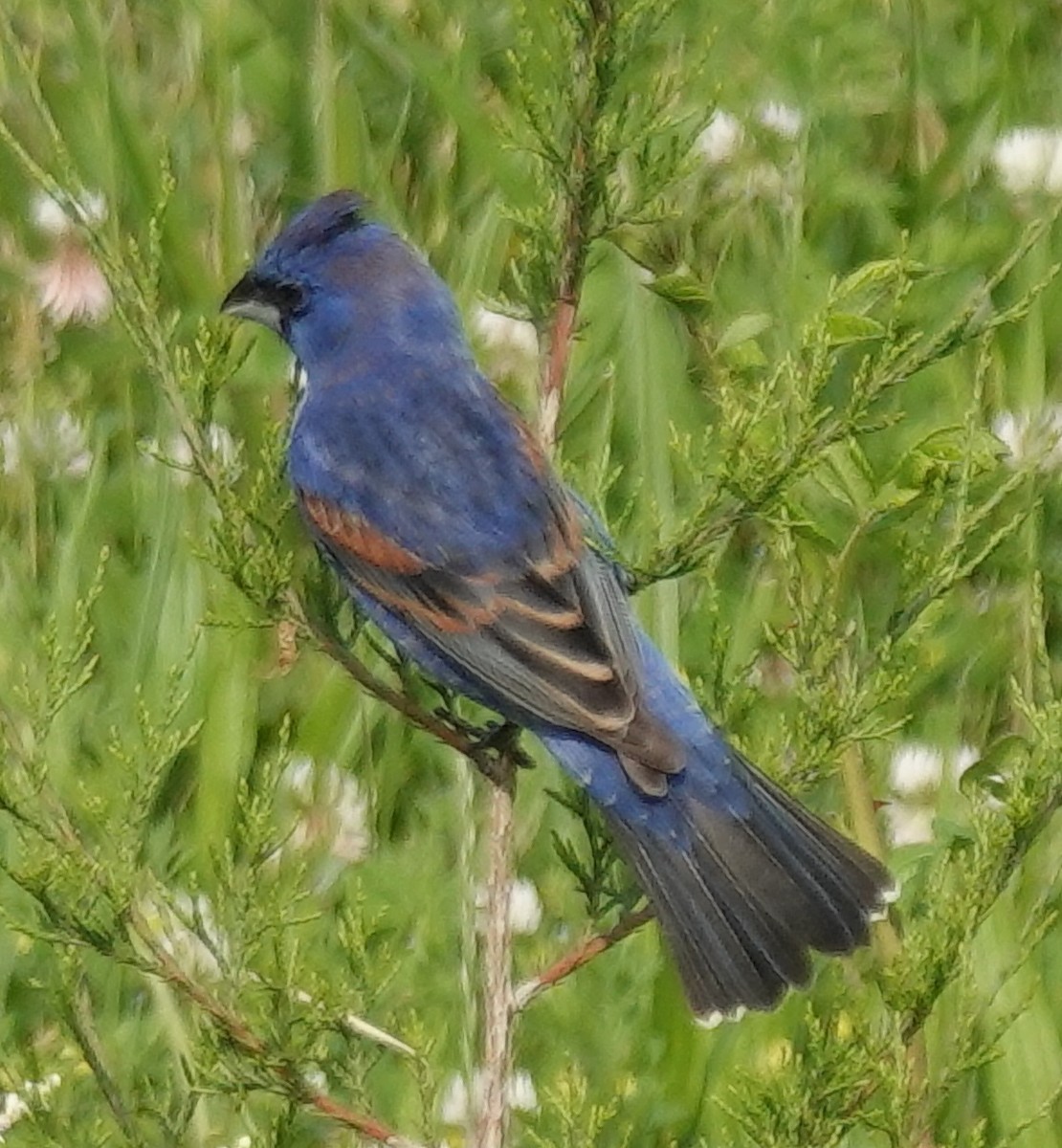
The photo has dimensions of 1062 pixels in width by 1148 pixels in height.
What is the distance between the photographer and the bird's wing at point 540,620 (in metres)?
2.72

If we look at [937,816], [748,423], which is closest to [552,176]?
[748,423]

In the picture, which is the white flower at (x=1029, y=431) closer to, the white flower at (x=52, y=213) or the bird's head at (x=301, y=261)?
the bird's head at (x=301, y=261)

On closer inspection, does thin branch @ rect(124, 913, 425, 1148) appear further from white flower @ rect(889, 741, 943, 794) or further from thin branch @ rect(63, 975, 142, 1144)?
white flower @ rect(889, 741, 943, 794)

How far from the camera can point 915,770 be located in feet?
12.2

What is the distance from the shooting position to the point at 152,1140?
322cm

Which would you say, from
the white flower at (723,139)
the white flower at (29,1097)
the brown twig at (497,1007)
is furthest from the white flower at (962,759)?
the white flower at (29,1097)

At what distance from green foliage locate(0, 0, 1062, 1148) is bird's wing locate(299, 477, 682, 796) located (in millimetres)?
70

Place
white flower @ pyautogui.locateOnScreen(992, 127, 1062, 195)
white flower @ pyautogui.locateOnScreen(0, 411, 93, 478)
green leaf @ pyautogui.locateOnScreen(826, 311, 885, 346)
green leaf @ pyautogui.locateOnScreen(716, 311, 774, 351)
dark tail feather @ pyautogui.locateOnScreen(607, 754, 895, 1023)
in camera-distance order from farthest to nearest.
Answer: white flower @ pyautogui.locateOnScreen(992, 127, 1062, 195), white flower @ pyautogui.locateOnScreen(0, 411, 93, 478), green leaf @ pyautogui.locateOnScreen(716, 311, 774, 351), dark tail feather @ pyautogui.locateOnScreen(607, 754, 895, 1023), green leaf @ pyautogui.locateOnScreen(826, 311, 885, 346)

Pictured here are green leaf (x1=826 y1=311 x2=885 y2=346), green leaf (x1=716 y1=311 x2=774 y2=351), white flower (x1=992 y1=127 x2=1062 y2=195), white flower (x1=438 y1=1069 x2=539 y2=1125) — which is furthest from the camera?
white flower (x1=992 y1=127 x2=1062 y2=195)

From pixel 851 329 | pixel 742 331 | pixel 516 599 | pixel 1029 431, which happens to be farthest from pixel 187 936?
pixel 1029 431

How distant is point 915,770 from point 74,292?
191cm

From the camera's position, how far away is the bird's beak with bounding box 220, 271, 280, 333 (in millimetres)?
3084

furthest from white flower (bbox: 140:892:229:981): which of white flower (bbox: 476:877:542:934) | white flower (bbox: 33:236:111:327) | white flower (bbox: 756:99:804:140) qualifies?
white flower (bbox: 756:99:804:140)

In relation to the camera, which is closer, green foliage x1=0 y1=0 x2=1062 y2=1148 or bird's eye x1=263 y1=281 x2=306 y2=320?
green foliage x1=0 y1=0 x2=1062 y2=1148
